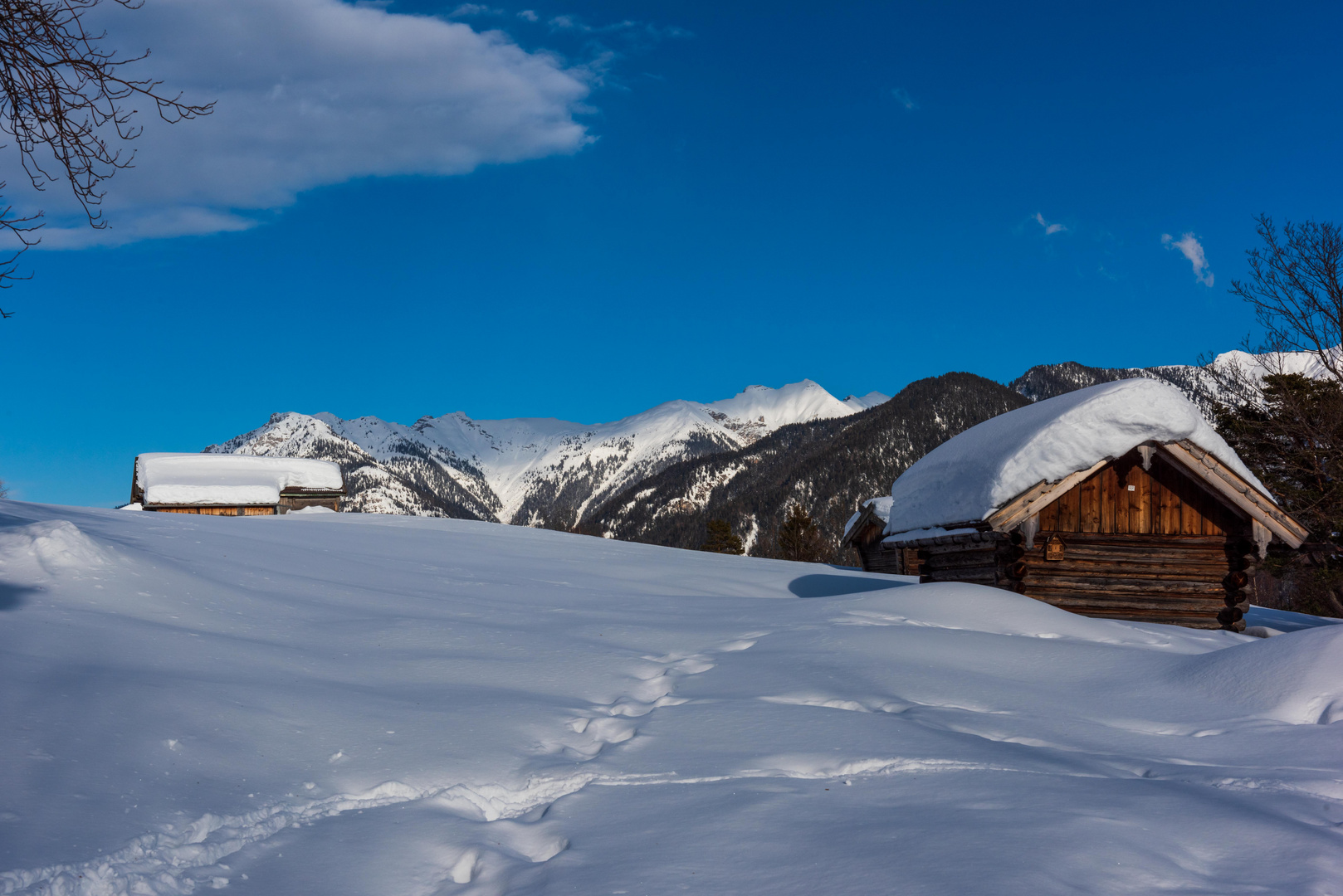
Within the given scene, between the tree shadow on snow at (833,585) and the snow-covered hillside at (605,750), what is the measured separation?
248 inches

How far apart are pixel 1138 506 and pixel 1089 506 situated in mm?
831

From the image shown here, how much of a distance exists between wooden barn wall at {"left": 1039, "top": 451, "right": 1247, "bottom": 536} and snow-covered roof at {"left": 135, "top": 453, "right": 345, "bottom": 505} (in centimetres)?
3036

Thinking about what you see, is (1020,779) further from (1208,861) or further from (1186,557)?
(1186,557)

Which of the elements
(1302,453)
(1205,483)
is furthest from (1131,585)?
(1302,453)

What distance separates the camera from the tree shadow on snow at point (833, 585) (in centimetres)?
1560

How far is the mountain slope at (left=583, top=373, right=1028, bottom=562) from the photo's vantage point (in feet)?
432

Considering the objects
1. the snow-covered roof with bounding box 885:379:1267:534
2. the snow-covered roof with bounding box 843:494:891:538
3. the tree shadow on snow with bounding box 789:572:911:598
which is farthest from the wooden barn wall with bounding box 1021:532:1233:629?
the snow-covered roof with bounding box 843:494:891:538

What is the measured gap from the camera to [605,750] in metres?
5.08

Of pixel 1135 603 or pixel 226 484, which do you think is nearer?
pixel 1135 603

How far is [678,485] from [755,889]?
18592cm

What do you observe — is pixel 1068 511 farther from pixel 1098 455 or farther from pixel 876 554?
pixel 876 554

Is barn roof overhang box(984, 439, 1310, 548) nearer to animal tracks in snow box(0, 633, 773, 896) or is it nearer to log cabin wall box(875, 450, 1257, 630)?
log cabin wall box(875, 450, 1257, 630)

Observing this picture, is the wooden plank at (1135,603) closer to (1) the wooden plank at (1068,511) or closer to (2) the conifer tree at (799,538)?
(1) the wooden plank at (1068,511)

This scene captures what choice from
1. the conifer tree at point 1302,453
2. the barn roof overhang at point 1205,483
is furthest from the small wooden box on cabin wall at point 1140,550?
the conifer tree at point 1302,453
